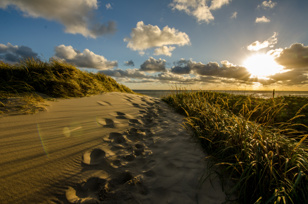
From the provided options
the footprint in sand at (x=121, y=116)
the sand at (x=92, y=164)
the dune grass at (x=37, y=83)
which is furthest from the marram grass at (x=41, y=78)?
the footprint in sand at (x=121, y=116)

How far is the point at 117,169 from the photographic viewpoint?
1.78 m

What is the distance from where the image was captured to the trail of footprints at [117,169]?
1396 mm

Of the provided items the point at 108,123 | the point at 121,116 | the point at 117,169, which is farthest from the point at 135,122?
the point at 117,169

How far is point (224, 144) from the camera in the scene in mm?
2084

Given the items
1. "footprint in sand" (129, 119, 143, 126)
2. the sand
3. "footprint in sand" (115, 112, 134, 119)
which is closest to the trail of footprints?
the sand

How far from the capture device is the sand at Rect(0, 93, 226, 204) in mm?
1383

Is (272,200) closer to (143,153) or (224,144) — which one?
(224,144)

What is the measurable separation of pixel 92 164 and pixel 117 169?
1.17 feet

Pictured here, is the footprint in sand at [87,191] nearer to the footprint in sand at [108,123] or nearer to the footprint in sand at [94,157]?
the footprint in sand at [94,157]

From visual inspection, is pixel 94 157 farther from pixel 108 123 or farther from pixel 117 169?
pixel 108 123

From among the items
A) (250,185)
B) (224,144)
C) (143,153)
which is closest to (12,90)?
(143,153)

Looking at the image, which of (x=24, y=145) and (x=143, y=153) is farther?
(x=143, y=153)

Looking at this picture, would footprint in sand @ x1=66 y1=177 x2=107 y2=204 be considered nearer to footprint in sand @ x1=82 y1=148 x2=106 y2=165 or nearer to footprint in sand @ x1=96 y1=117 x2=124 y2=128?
footprint in sand @ x1=82 y1=148 x2=106 y2=165

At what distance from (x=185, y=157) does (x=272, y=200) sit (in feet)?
3.49
